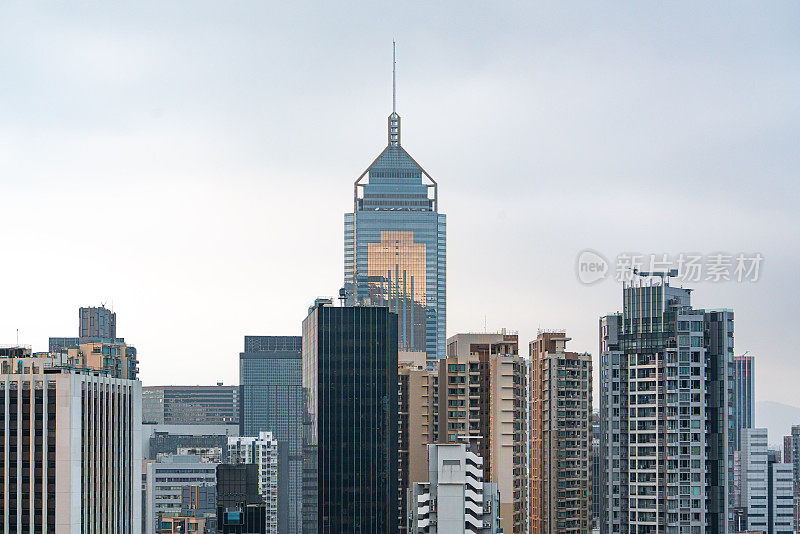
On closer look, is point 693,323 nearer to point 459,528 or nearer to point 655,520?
point 655,520

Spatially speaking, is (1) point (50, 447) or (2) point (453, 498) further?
(1) point (50, 447)

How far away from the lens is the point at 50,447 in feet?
526

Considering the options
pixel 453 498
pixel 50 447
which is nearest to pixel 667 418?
pixel 453 498

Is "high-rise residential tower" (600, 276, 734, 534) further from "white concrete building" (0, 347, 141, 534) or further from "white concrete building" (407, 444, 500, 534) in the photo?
"white concrete building" (0, 347, 141, 534)

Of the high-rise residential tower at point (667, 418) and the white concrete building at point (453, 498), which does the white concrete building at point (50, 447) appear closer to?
the white concrete building at point (453, 498)

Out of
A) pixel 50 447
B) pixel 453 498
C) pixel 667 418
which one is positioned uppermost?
pixel 667 418

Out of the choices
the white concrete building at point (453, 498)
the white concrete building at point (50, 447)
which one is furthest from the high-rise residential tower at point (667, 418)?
the white concrete building at point (50, 447)

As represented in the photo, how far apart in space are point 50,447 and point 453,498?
2330 inches

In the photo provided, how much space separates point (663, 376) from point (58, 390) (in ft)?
249

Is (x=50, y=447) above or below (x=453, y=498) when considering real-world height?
above

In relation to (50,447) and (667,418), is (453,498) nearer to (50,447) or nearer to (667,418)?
(667,418)

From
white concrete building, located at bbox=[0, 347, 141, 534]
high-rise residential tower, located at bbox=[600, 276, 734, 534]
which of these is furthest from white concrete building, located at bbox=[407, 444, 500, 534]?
white concrete building, located at bbox=[0, 347, 141, 534]

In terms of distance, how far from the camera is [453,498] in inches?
4993

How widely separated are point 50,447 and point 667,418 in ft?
252
